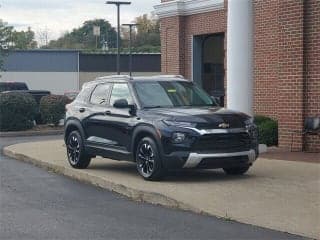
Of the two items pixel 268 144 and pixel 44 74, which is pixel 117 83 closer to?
pixel 268 144

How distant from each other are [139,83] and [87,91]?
1.63 m

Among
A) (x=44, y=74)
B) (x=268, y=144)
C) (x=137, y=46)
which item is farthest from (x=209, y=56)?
(x=137, y=46)

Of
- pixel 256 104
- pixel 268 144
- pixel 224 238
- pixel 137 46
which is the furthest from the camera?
pixel 137 46

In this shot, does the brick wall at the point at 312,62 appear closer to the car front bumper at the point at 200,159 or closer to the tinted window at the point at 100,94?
the car front bumper at the point at 200,159

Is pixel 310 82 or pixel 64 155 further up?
pixel 310 82

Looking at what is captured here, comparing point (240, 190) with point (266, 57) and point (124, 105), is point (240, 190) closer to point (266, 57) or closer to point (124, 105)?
point (124, 105)

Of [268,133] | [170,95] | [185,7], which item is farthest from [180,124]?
[185,7]

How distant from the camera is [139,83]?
38.1 ft

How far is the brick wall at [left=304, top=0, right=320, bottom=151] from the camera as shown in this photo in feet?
47.4

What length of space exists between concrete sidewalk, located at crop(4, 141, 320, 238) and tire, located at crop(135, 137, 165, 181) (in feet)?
0.49

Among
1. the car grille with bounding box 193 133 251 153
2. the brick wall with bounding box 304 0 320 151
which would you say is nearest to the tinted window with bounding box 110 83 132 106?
the car grille with bounding box 193 133 251 153

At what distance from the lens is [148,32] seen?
92750 millimetres

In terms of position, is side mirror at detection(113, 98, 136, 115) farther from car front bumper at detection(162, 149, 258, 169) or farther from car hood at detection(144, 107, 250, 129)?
car front bumper at detection(162, 149, 258, 169)

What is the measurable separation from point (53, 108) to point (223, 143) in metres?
15.4
